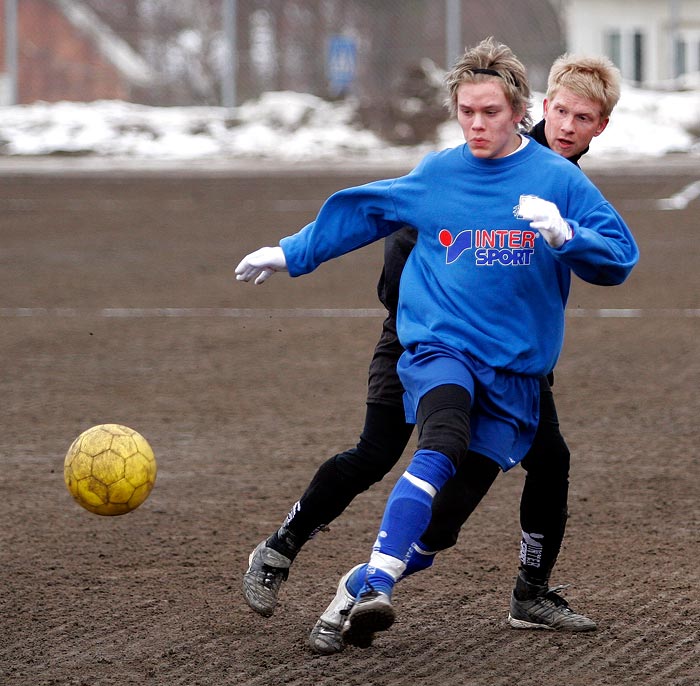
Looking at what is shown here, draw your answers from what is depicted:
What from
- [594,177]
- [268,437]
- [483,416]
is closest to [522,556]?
[483,416]

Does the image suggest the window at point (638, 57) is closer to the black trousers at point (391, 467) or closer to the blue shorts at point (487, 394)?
the black trousers at point (391, 467)

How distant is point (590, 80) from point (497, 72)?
1.58 feet

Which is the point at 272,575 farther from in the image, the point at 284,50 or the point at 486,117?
the point at 284,50

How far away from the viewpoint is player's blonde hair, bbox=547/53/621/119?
4488mm

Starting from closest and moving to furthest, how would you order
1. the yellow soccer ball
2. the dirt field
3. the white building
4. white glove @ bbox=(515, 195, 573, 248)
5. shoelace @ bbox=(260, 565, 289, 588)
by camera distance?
white glove @ bbox=(515, 195, 573, 248), the dirt field, shoelace @ bbox=(260, 565, 289, 588), the yellow soccer ball, the white building

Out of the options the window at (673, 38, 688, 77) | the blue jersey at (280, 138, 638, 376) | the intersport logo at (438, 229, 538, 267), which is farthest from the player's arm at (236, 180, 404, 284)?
the window at (673, 38, 688, 77)

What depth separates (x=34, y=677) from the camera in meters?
4.10

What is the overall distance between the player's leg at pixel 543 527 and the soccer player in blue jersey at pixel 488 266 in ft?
0.52

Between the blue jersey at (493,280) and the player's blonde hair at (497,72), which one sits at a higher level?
the player's blonde hair at (497,72)

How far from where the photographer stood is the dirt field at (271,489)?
433 cm

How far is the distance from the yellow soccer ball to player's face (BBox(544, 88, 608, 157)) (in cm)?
204

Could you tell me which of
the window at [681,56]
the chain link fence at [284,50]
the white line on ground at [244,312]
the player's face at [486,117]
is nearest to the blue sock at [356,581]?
the player's face at [486,117]

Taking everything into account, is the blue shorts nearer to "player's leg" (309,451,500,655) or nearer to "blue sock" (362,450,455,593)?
"player's leg" (309,451,500,655)

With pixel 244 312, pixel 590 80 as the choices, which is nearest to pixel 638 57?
pixel 244 312
